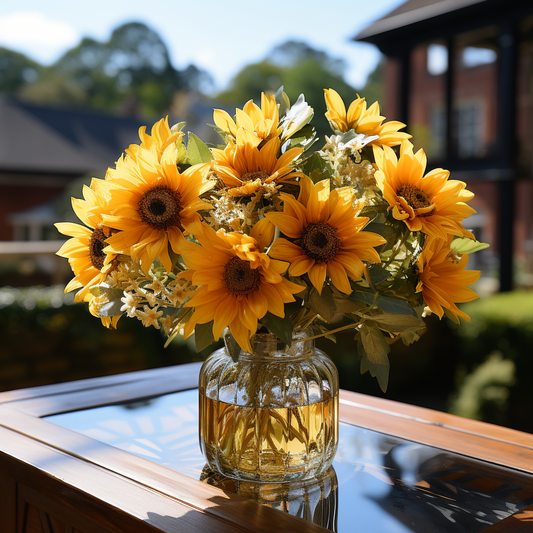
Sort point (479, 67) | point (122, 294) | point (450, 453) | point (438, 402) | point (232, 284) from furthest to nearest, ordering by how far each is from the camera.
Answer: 1. point (479, 67)
2. point (438, 402)
3. point (450, 453)
4. point (122, 294)
5. point (232, 284)

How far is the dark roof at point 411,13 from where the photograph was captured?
5689 mm

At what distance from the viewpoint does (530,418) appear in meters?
3.86

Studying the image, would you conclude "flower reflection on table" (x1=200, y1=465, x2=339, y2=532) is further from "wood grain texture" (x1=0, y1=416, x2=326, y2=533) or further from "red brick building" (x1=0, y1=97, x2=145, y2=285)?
"red brick building" (x1=0, y1=97, x2=145, y2=285)

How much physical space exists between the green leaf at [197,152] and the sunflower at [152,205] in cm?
6

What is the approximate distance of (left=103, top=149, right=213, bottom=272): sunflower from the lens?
78 cm

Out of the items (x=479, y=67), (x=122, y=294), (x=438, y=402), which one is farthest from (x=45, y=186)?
(x=122, y=294)

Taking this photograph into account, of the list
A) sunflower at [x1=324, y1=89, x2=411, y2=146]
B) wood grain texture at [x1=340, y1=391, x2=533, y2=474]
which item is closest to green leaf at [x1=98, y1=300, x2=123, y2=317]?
sunflower at [x1=324, y1=89, x2=411, y2=146]

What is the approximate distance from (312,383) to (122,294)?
1.10 feet

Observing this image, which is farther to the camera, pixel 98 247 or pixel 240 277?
pixel 98 247

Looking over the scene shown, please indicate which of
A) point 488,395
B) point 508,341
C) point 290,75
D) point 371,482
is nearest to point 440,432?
point 371,482

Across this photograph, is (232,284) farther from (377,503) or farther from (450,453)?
(450,453)

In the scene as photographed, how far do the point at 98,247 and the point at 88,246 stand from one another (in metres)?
0.05

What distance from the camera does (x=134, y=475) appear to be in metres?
0.94

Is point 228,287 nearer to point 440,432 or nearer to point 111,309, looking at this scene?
point 111,309
